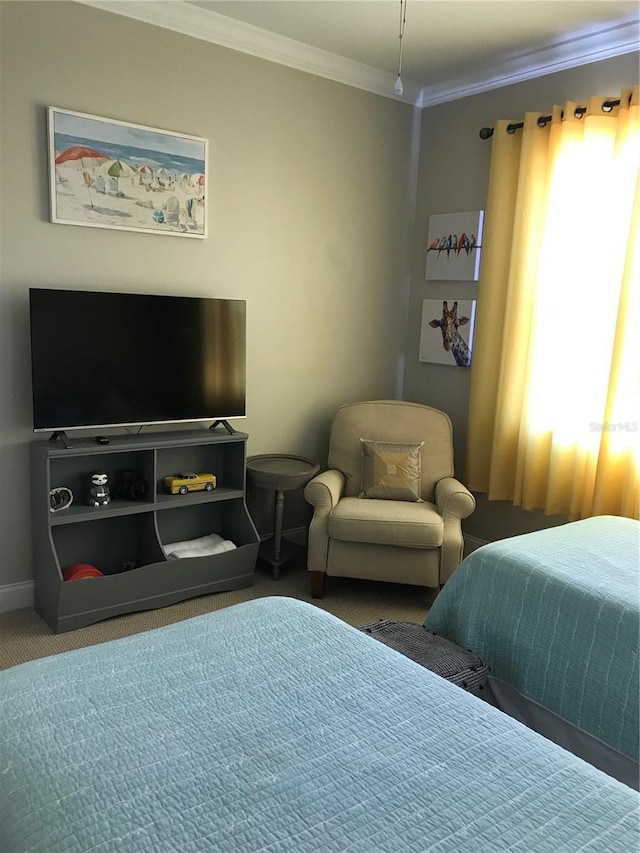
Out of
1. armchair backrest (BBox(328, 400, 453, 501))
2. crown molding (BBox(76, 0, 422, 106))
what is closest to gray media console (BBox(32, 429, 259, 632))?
armchair backrest (BBox(328, 400, 453, 501))

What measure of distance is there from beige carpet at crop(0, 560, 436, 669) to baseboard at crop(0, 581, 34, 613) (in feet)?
0.12

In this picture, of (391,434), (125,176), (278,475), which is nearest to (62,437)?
(278,475)

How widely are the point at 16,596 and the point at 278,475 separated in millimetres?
1351

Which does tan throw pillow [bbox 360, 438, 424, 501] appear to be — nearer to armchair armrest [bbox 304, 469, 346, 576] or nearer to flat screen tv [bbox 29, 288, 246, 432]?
armchair armrest [bbox 304, 469, 346, 576]

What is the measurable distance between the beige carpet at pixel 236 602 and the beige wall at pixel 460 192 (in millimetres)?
716

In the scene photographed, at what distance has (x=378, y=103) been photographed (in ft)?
13.3

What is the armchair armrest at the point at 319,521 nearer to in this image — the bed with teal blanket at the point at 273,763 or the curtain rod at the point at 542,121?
the bed with teal blanket at the point at 273,763

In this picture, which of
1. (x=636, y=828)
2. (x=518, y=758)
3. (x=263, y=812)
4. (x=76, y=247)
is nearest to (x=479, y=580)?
(x=518, y=758)

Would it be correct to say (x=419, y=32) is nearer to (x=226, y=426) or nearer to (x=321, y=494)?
(x=226, y=426)

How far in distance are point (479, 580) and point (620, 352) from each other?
149 cm

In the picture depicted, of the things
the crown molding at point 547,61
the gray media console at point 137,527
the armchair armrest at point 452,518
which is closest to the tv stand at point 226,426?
the gray media console at point 137,527

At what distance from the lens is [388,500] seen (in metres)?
3.66

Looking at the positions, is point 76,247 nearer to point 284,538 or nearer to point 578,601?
point 284,538

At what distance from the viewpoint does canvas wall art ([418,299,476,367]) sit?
4.04m
